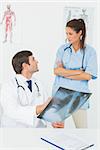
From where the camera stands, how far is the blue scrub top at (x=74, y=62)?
1501mm

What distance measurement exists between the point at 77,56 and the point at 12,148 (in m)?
0.48

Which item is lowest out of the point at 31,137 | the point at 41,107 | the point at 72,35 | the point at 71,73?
the point at 31,137

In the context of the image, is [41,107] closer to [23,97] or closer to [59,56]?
[23,97]

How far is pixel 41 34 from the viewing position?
58.8 inches

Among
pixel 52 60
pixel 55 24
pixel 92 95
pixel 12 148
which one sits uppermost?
pixel 55 24

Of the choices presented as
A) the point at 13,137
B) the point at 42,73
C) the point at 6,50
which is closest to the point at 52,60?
the point at 42,73

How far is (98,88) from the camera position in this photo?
1.51m

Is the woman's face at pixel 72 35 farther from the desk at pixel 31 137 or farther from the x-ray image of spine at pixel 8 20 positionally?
the desk at pixel 31 137

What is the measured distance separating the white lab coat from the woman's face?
0.24m

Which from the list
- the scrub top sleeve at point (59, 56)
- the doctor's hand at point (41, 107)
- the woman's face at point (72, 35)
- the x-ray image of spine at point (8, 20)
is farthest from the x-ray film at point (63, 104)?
the x-ray image of spine at point (8, 20)

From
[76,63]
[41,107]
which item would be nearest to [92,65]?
[76,63]

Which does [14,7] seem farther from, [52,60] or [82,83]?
[82,83]

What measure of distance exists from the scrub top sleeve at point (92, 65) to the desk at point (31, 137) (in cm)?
25

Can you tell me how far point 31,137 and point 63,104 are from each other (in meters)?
0.21
